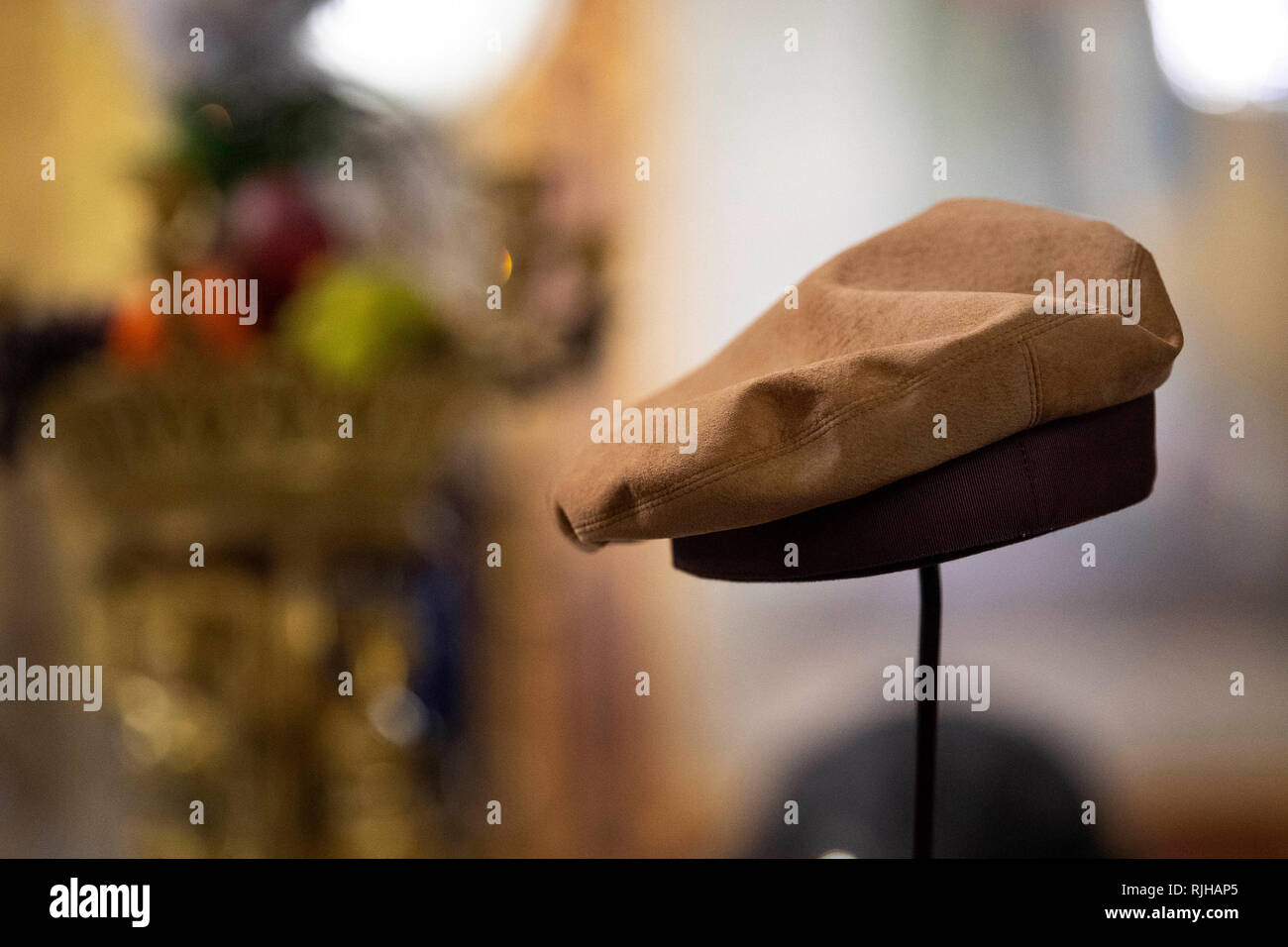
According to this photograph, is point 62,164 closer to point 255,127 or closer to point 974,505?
point 255,127

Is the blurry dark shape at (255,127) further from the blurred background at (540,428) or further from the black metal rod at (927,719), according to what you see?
the black metal rod at (927,719)

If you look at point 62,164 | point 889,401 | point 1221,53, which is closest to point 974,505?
point 889,401

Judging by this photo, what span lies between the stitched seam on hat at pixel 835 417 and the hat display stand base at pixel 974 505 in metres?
0.05

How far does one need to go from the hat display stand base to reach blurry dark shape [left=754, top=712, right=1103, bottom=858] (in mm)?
768

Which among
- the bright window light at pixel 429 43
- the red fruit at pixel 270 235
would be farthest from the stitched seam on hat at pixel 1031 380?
the bright window light at pixel 429 43

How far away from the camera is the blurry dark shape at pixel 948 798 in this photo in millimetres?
1316

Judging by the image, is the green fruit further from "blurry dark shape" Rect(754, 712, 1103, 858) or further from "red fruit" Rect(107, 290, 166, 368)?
"blurry dark shape" Rect(754, 712, 1103, 858)

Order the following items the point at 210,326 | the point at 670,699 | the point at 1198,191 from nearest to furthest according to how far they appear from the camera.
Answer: the point at 210,326 < the point at 1198,191 < the point at 670,699
